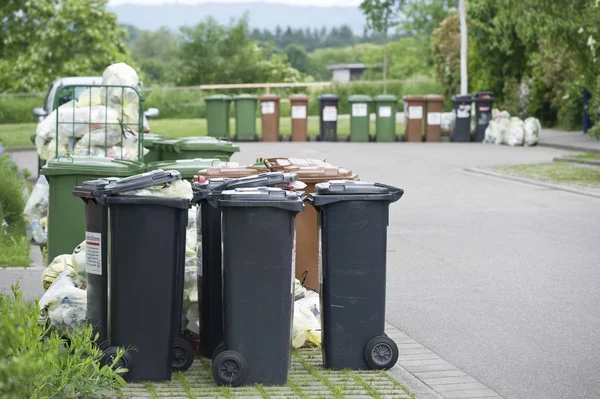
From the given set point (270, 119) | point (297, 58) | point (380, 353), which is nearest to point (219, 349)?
point (380, 353)

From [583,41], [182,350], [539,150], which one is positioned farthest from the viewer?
[539,150]

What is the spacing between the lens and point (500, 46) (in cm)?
3397

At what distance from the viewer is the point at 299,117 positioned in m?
30.9

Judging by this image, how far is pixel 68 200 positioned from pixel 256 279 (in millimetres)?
3782

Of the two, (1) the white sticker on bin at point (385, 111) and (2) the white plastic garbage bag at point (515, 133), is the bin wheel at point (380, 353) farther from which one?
(1) the white sticker on bin at point (385, 111)

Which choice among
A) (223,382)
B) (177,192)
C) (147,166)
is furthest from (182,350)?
(147,166)

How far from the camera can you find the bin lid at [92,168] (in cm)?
969

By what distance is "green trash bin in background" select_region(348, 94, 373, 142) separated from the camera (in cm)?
3039

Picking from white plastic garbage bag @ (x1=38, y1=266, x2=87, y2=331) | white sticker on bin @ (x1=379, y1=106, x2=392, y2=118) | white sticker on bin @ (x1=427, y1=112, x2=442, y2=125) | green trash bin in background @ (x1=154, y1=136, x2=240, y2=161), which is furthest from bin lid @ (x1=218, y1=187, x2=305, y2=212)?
white sticker on bin @ (x1=379, y1=106, x2=392, y2=118)

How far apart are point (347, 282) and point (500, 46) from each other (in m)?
28.3

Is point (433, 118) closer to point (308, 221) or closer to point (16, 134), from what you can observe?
point (16, 134)

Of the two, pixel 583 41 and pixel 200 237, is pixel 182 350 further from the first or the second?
pixel 583 41

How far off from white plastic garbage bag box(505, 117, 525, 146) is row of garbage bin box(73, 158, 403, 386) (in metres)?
21.9

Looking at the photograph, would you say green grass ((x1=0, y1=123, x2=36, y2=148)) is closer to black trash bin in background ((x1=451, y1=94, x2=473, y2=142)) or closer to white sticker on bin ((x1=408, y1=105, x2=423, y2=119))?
white sticker on bin ((x1=408, y1=105, x2=423, y2=119))
